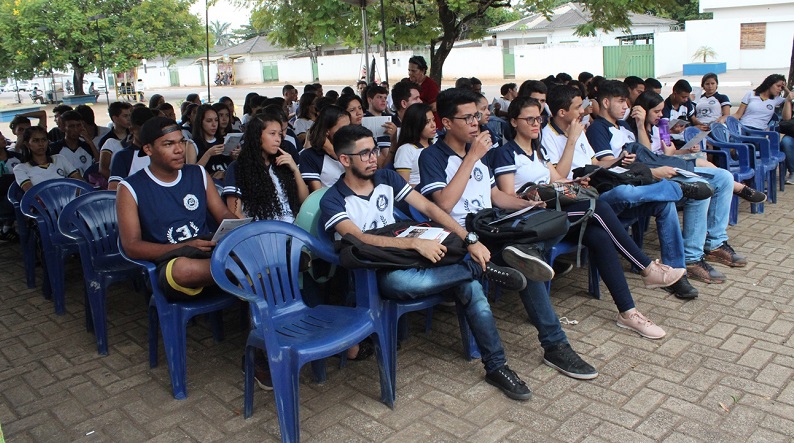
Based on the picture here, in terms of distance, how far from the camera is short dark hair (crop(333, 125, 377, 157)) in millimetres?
3484

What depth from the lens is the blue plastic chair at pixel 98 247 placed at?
4.02 metres

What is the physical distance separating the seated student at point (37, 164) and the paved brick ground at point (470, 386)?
1.66m

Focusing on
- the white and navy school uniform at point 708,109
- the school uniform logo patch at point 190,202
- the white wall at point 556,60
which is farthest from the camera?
the white wall at point 556,60

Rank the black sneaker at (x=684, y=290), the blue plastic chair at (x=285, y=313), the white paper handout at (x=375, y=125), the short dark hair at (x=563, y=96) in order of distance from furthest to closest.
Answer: the white paper handout at (x=375, y=125), the short dark hair at (x=563, y=96), the black sneaker at (x=684, y=290), the blue plastic chair at (x=285, y=313)

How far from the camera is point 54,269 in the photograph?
15.8 feet

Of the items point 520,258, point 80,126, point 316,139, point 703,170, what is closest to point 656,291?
point 703,170

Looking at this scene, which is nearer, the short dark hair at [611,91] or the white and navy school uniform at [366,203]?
the white and navy school uniform at [366,203]

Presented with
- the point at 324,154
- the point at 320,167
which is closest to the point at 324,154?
the point at 324,154

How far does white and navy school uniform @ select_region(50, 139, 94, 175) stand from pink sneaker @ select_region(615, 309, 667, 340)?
4.90 metres

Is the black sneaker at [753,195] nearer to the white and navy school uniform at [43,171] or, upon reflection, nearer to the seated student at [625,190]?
the seated student at [625,190]

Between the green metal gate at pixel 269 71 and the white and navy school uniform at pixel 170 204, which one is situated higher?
the green metal gate at pixel 269 71

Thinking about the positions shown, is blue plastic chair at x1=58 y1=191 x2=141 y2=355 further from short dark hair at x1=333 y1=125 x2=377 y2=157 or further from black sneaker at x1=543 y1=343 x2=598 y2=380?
black sneaker at x1=543 y1=343 x2=598 y2=380

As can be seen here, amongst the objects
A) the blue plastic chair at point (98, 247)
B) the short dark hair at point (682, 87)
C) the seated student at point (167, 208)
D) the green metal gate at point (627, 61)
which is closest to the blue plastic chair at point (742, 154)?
the short dark hair at point (682, 87)

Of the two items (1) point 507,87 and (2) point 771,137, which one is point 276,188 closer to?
(1) point 507,87
